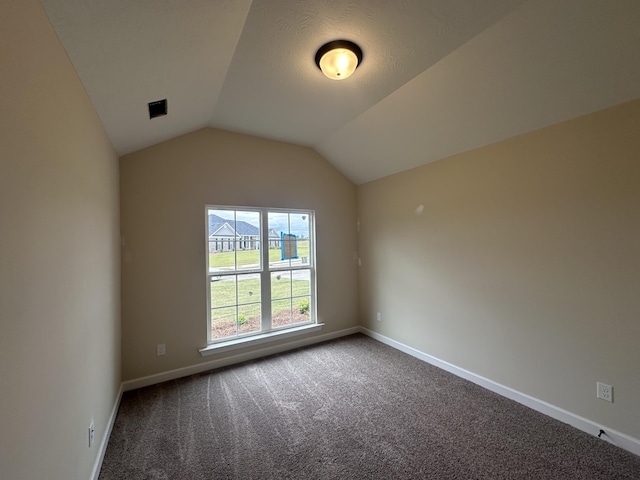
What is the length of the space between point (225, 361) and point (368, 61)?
131 inches

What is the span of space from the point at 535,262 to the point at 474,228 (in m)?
0.60

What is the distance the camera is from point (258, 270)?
3455mm

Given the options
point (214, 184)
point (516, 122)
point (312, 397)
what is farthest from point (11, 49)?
point (516, 122)

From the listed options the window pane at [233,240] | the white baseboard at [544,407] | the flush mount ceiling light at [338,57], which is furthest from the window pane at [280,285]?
the flush mount ceiling light at [338,57]

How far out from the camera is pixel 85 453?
1.48 meters

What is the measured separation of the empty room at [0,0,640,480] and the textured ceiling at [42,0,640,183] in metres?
0.02

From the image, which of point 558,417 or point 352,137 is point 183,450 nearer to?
point 558,417

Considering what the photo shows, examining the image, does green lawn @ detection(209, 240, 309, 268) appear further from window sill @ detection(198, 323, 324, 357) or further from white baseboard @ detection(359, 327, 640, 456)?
white baseboard @ detection(359, 327, 640, 456)

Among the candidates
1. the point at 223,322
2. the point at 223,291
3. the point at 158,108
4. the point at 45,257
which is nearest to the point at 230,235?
the point at 223,291

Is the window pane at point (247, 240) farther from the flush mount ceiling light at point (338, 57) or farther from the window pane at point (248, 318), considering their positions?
the flush mount ceiling light at point (338, 57)

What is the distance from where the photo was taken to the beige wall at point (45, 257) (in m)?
0.80

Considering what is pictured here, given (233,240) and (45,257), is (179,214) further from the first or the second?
(45,257)

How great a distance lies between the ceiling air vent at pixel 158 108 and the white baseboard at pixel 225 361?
2.53 metres

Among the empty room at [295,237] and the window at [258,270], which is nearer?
the empty room at [295,237]
